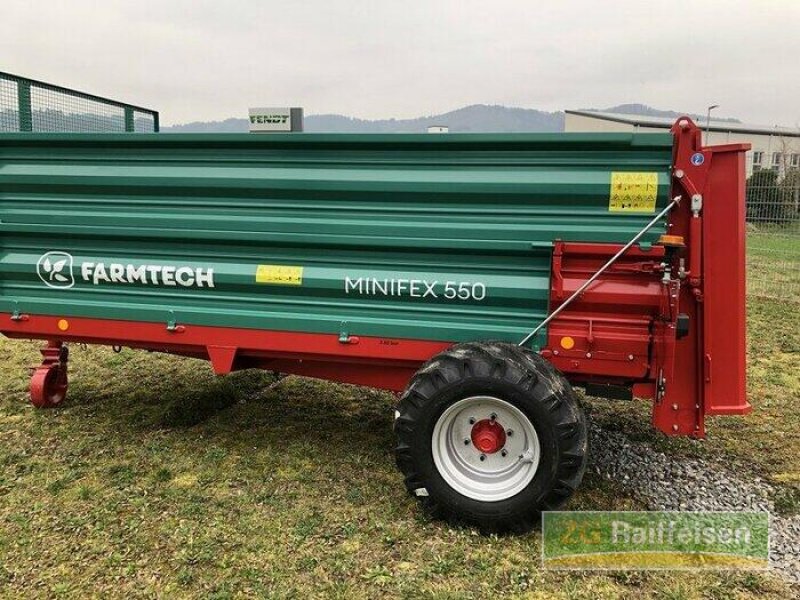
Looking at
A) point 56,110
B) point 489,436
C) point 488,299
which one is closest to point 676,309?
point 488,299

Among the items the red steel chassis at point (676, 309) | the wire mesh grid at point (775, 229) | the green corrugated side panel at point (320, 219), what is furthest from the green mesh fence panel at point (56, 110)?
the wire mesh grid at point (775, 229)

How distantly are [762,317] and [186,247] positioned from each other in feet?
24.8

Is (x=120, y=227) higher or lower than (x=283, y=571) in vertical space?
higher

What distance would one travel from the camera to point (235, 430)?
4559 millimetres

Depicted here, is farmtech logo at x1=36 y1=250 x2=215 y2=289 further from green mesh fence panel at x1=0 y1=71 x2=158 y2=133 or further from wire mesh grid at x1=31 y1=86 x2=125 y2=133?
wire mesh grid at x1=31 y1=86 x2=125 y2=133

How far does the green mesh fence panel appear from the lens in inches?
183

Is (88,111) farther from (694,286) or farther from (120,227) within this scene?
(694,286)

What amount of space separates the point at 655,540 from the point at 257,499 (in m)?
2.06

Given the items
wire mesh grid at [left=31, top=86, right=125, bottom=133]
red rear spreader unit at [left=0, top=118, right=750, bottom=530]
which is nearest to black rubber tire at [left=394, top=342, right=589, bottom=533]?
red rear spreader unit at [left=0, top=118, right=750, bottom=530]

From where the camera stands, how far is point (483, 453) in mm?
3324

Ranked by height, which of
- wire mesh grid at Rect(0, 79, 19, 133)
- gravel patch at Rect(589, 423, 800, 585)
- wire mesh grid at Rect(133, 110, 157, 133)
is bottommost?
gravel patch at Rect(589, 423, 800, 585)

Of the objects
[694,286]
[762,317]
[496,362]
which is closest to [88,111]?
[496,362]

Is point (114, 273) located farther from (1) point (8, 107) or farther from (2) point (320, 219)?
(1) point (8, 107)

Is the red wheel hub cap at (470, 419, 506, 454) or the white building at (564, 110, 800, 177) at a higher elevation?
the white building at (564, 110, 800, 177)
